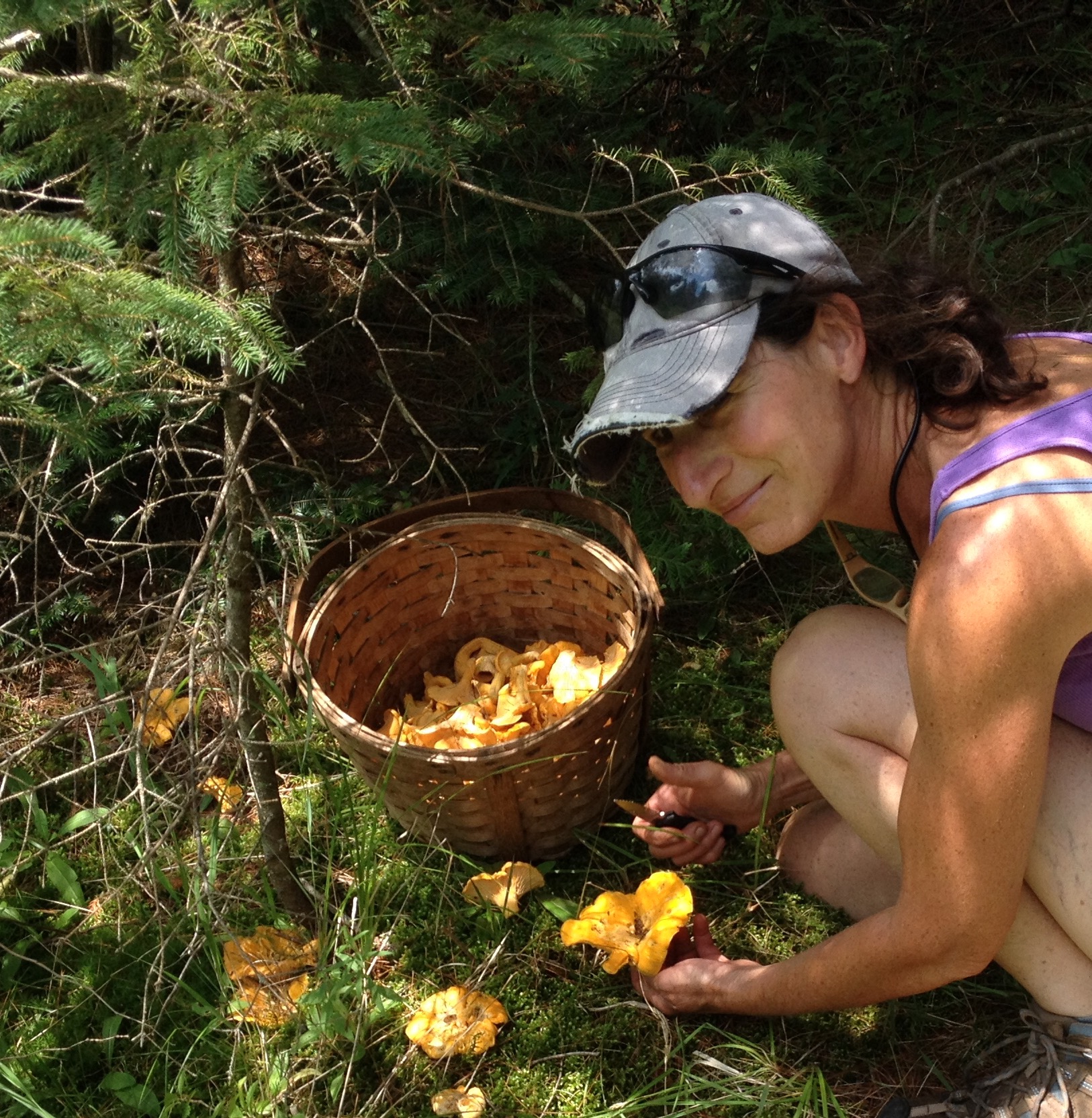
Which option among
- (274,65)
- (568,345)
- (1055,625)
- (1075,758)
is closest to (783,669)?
(1075,758)

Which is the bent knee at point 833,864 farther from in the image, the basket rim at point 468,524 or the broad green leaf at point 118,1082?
the broad green leaf at point 118,1082

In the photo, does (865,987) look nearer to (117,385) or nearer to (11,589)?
(117,385)

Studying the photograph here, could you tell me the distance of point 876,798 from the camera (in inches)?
71.1

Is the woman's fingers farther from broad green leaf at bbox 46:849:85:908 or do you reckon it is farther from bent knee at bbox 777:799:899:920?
broad green leaf at bbox 46:849:85:908

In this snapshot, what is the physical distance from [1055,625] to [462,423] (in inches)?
83.7

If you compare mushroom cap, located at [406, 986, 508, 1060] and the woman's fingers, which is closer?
mushroom cap, located at [406, 986, 508, 1060]

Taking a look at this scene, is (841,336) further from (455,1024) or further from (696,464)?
(455,1024)

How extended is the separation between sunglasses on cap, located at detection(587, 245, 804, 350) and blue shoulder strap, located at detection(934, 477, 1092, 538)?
1.38 feet

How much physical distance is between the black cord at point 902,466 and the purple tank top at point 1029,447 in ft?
0.27

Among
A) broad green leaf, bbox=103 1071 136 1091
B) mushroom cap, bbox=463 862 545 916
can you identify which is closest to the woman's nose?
mushroom cap, bbox=463 862 545 916

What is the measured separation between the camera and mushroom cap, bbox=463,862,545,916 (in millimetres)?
2176

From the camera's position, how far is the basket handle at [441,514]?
224 centimetres

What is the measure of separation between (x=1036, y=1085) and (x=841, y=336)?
4.04 feet

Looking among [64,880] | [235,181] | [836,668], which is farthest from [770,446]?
Answer: [64,880]
